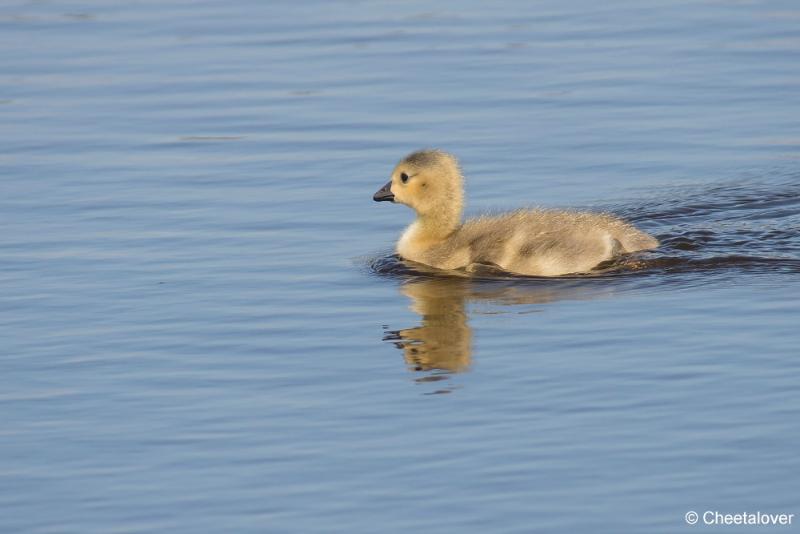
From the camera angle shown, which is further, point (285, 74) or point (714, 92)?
point (285, 74)

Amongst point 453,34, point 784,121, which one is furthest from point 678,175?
point 453,34

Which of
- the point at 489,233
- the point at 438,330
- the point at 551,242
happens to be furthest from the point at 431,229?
the point at 438,330

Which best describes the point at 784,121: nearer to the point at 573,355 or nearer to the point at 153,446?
the point at 573,355

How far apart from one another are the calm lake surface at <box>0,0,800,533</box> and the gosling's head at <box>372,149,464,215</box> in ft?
1.25

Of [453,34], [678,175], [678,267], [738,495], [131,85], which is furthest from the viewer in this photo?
[453,34]

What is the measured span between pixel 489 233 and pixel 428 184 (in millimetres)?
701

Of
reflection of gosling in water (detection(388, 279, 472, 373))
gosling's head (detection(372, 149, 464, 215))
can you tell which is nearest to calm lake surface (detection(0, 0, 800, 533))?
reflection of gosling in water (detection(388, 279, 472, 373))

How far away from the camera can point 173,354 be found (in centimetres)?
906

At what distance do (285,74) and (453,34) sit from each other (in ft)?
7.15

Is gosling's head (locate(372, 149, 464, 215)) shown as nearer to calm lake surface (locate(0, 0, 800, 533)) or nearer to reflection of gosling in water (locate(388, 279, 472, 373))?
calm lake surface (locate(0, 0, 800, 533))

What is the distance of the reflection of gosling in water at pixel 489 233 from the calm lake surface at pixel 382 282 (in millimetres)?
163

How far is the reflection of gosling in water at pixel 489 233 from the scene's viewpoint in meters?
10.5

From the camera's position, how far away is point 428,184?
1120 centimetres

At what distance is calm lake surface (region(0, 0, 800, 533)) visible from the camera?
7184 mm
